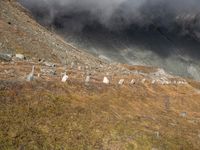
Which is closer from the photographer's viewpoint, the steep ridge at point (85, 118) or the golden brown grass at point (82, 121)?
the golden brown grass at point (82, 121)

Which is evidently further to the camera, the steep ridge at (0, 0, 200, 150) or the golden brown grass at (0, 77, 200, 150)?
the steep ridge at (0, 0, 200, 150)

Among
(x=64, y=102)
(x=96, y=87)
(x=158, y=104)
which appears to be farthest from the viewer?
(x=158, y=104)

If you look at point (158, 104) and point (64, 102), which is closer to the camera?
point (64, 102)

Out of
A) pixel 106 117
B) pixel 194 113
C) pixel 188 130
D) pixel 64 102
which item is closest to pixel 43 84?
pixel 64 102

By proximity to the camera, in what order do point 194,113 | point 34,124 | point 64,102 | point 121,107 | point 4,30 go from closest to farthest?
point 34,124, point 64,102, point 121,107, point 194,113, point 4,30

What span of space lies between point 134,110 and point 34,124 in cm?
2532

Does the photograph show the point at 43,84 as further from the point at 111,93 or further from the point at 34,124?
the point at 111,93

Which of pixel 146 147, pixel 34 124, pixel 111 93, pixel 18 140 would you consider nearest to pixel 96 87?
pixel 111 93

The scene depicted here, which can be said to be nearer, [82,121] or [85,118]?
[82,121]

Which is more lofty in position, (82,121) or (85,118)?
(85,118)

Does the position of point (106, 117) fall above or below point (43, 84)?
below

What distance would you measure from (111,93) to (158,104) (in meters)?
14.3

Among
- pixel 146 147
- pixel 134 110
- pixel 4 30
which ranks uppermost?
pixel 4 30

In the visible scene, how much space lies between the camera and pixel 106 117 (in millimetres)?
50750
